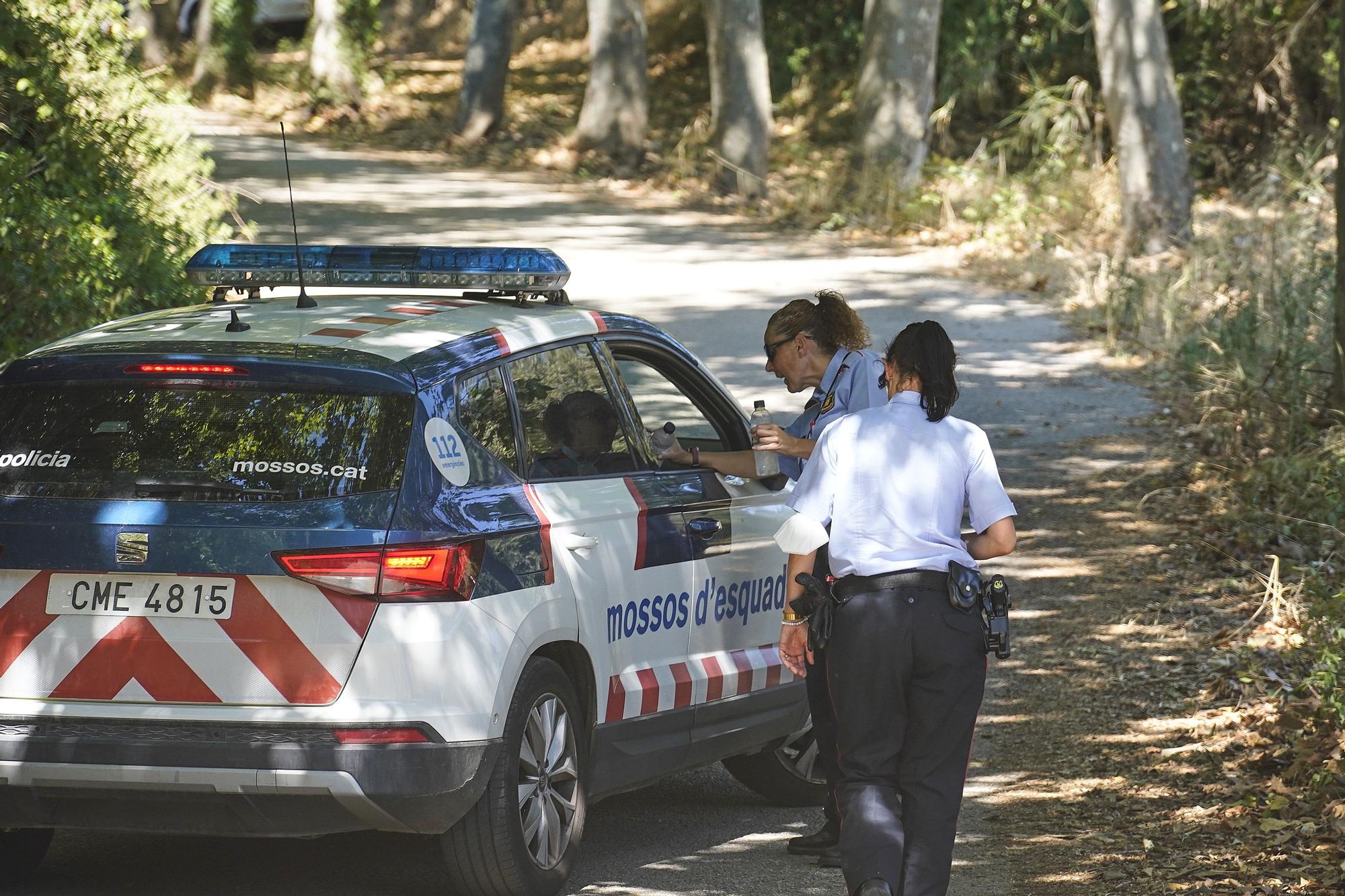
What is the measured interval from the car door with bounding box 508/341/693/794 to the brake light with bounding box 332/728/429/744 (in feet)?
2.40

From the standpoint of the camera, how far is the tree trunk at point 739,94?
2266 cm

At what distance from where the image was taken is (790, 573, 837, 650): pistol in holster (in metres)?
4.86

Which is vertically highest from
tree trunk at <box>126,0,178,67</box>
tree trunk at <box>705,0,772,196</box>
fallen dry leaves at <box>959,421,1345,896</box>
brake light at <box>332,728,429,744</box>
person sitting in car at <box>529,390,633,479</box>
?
tree trunk at <box>126,0,178,67</box>

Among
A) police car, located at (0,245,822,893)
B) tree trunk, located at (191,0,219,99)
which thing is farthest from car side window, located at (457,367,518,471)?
tree trunk, located at (191,0,219,99)

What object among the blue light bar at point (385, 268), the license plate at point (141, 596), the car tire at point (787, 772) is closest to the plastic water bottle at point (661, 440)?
the blue light bar at point (385, 268)

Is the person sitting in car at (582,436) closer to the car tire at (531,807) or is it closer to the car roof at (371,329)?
the car roof at (371,329)

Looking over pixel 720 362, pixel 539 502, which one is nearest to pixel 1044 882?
pixel 539 502

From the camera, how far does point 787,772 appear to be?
672 cm

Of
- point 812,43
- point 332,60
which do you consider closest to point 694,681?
point 812,43

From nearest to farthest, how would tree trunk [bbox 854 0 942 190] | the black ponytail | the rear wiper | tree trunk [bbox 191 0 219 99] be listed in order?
the rear wiper
the black ponytail
tree trunk [bbox 854 0 942 190]
tree trunk [bbox 191 0 219 99]

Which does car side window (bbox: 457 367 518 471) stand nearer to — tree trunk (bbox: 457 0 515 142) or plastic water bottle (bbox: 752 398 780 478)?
plastic water bottle (bbox: 752 398 780 478)

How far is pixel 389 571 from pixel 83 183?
6518 mm

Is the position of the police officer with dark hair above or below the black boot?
above

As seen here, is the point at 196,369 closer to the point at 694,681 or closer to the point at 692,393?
the point at 694,681
